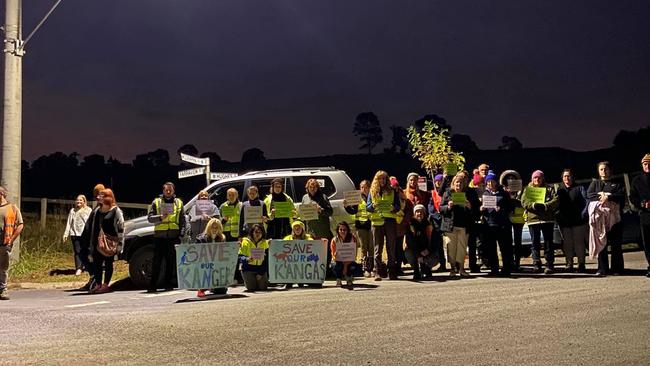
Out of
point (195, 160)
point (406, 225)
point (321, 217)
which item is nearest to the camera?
point (406, 225)

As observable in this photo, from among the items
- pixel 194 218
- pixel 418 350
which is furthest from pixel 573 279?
pixel 194 218

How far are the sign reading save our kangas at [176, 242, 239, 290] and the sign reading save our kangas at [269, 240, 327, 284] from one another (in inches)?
28.1

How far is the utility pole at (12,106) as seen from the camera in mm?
13531

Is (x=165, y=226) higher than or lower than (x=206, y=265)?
higher

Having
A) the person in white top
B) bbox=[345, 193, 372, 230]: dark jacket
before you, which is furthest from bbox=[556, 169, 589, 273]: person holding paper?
the person in white top

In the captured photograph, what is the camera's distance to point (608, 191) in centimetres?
1051

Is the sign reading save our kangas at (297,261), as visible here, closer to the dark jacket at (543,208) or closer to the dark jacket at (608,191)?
the dark jacket at (543,208)

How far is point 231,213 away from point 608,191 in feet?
20.7

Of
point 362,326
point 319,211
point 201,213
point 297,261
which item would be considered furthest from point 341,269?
Result: point 362,326

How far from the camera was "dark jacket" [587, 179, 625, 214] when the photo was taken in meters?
10.5

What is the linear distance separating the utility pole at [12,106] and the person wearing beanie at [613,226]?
37.1ft

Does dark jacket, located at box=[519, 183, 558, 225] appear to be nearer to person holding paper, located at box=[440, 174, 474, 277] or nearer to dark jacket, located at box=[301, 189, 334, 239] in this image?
person holding paper, located at box=[440, 174, 474, 277]

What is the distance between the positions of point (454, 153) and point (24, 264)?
41.4 ft

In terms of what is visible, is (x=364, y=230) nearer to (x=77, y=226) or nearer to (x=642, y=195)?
(x=642, y=195)
